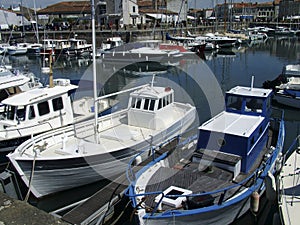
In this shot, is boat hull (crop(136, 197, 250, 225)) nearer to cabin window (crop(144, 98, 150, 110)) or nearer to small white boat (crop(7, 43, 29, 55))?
cabin window (crop(144, 98, 150, 110))

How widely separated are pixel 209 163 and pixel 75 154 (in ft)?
15.6

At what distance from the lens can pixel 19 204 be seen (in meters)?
5.71

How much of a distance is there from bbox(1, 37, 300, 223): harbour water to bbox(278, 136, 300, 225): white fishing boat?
20.6 ft

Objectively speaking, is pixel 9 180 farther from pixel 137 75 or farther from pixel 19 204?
pixel 137 75

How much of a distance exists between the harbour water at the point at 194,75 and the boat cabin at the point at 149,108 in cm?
347

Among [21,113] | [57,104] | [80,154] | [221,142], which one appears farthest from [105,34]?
[221,142]

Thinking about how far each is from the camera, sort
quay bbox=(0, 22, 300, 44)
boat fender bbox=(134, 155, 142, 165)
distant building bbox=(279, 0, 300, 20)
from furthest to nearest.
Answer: distant building bbox=(279, 0, 300, 20) < quay bbox=(0, 22, 300, 44) < boat fender bbox=(134, 155, 142, 165)

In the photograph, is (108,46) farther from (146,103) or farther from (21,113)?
(146,103)

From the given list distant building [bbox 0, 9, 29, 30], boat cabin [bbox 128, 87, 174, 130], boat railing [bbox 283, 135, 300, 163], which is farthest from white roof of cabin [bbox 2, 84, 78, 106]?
distant building [bbox 0, 9, 29, 30]

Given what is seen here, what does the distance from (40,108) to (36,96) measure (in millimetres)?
574

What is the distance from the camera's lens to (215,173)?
978 centimetres

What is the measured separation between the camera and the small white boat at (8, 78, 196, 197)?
425 inches

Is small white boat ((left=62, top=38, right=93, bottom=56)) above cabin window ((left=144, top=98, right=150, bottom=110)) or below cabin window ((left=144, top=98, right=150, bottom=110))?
above

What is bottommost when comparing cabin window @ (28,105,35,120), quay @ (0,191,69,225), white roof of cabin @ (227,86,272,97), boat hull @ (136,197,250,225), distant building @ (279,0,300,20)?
boat hull @ (136,197,250,225)
